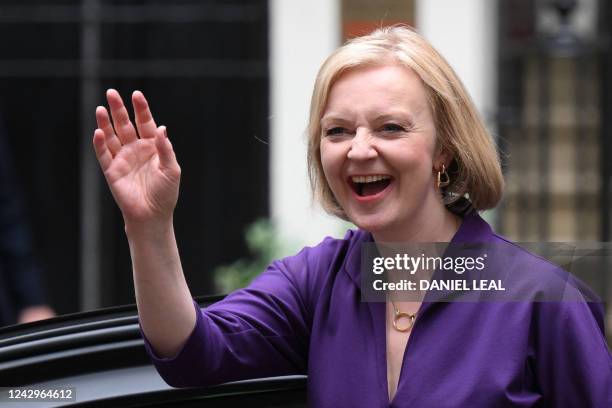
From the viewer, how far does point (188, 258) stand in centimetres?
780

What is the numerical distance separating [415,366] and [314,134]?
20.2 inches

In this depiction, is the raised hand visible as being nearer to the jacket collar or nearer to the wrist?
the wrist

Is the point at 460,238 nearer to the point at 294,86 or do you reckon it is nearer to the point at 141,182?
the point at 141,182

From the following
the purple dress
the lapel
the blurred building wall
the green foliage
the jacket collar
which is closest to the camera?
the purple dress

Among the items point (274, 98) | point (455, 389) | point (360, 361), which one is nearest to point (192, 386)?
point (360, 361)

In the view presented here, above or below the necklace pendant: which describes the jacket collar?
above

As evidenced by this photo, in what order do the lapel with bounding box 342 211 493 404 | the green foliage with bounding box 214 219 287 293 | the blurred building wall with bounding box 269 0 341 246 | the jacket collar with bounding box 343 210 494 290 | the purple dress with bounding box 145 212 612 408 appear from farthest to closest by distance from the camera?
the blurred building wall with bounding box 269 0 341 246, the green foliage with bounding box 214 219 287 293, the jacket collar with bounding box 343 210 494 290, the lapel with bounding box 342 211 493 404, the purple dress with bounding box 145 212 612 408

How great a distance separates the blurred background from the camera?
296 inches

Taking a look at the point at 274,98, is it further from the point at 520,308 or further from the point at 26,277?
the point at 520,308

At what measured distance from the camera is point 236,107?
778 centimetres

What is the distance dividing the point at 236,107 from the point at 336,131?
5.31 meters

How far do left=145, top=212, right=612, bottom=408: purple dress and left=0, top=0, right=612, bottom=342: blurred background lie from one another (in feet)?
15.9

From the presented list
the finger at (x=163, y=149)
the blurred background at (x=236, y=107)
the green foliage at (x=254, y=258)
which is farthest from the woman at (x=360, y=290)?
the blurred background at (x=236, y=107)

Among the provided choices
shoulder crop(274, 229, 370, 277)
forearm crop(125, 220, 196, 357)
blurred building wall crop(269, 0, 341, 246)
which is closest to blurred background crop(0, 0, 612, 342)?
blurred building wall crop(269, 0, 341, 246)
